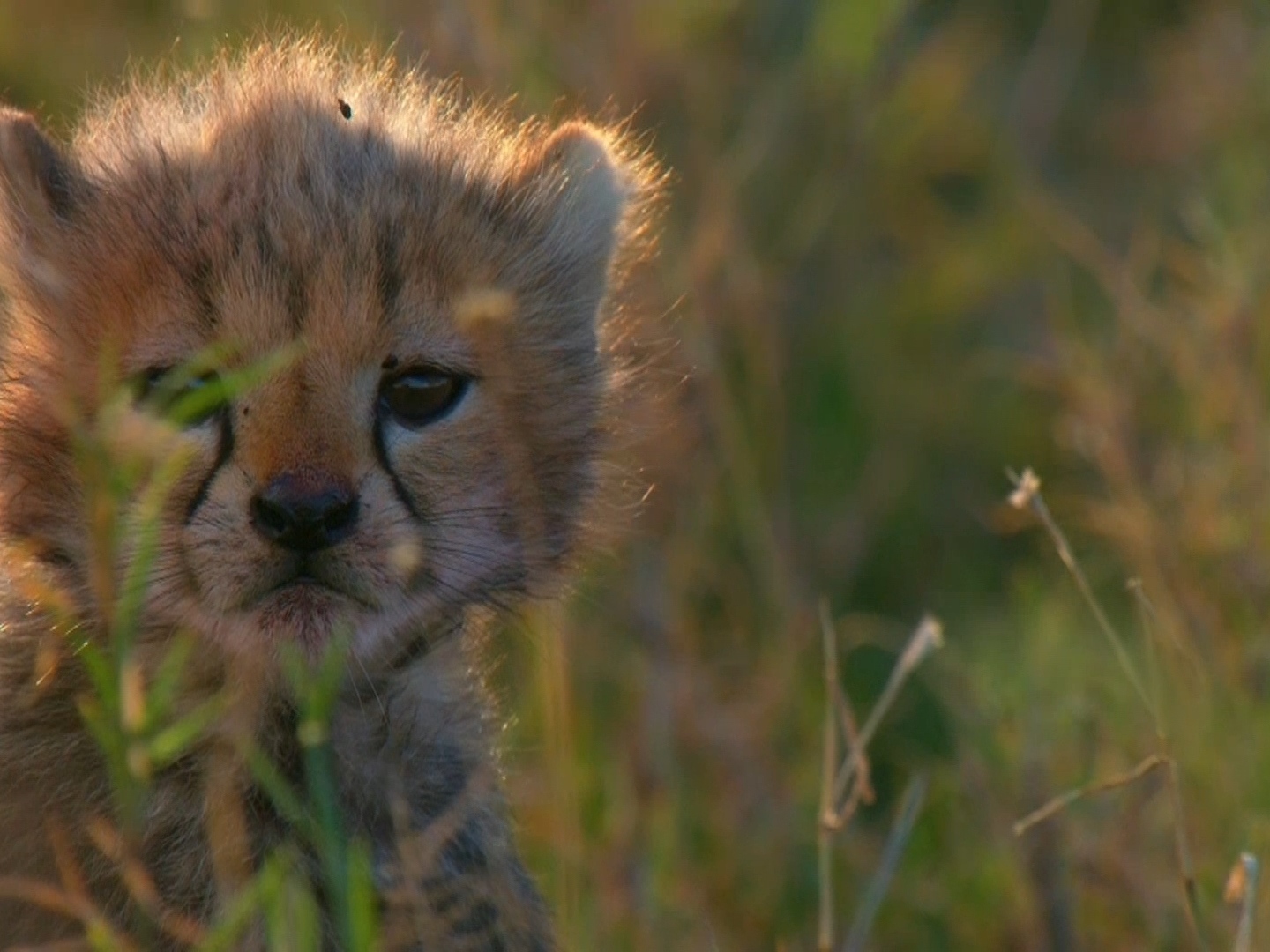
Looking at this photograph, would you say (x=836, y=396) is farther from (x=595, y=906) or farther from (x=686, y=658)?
(x=595, y=906)

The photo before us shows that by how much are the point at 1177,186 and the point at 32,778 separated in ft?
17.1

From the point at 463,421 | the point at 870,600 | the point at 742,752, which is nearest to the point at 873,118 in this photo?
the point at 870,600

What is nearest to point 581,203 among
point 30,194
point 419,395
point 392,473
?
point 419,395

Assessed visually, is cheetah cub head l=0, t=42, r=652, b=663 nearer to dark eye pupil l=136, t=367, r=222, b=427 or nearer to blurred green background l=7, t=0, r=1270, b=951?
dark eye pupil l=136, t=367, r=222, b=427

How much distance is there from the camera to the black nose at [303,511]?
2.68m

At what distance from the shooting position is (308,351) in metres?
2.76

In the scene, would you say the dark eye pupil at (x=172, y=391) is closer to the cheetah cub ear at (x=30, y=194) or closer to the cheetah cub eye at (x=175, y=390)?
the cheetah cub eye at (x=175, y=390)

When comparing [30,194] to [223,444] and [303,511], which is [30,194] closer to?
[223,444]

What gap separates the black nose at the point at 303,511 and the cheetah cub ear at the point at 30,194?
60 centimetres

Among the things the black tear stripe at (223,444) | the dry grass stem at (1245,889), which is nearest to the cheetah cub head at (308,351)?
the black tear stripe at (223,444)

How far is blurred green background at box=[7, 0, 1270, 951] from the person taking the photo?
4129 millimetres

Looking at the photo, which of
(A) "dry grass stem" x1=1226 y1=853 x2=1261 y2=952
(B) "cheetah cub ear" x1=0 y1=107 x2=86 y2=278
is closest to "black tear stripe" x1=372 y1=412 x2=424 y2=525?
(B) "cheetah cub ear" x1=0 y1=107 x2=86 y2=278

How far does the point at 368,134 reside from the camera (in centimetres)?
320

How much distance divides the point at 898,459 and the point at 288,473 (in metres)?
3.68
